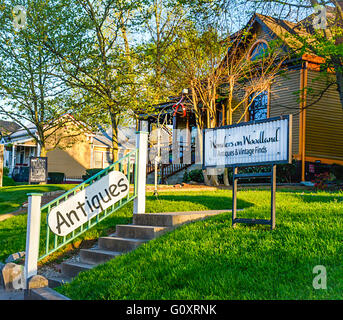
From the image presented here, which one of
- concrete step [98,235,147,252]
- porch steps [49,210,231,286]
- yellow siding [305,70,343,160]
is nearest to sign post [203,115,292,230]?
porch steps [49,210,231,286]

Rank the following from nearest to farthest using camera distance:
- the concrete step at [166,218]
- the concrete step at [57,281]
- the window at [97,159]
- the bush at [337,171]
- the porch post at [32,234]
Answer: the porch post at [32,234]
the concrete step at [57,281]
the concrete step at [166,218]
the bush at [337,171]
the window at [97,159]

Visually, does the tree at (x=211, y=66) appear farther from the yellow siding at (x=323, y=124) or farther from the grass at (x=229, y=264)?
the grass at (x=229, y=264)

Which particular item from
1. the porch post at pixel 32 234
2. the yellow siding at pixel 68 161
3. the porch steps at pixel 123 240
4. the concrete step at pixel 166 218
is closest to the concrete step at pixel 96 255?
the porch steps at pixel 123 240

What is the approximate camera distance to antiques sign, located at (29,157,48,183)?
20.0 m

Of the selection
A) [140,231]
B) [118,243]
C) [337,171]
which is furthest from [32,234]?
[337,171]

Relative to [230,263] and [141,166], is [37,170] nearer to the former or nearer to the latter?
[141,166]

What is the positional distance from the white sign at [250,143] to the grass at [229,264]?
3.31 ft

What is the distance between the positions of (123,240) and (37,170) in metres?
14.2

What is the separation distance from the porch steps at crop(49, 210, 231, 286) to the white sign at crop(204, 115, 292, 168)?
111cm

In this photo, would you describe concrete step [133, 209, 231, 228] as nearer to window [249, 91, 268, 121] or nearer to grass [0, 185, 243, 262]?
grass [0, 185, 243, 262]

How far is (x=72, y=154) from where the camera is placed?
3453 centimetres

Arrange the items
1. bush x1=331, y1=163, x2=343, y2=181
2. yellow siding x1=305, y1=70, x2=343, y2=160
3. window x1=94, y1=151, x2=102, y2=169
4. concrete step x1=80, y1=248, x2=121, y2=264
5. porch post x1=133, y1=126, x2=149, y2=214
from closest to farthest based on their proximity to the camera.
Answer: concrete step x1=80, y1=248, x2=121, y2=264
porch post x1=133, y1=126, x2=149, y2=214
bush x1=331, y1=163, x2=343, y2=181
yellow siding x1=305, y1=70, x2=343, y2=160
window x1=94, y1=151, x2=102, y2=169

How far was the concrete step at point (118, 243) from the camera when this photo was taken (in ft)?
22.7
